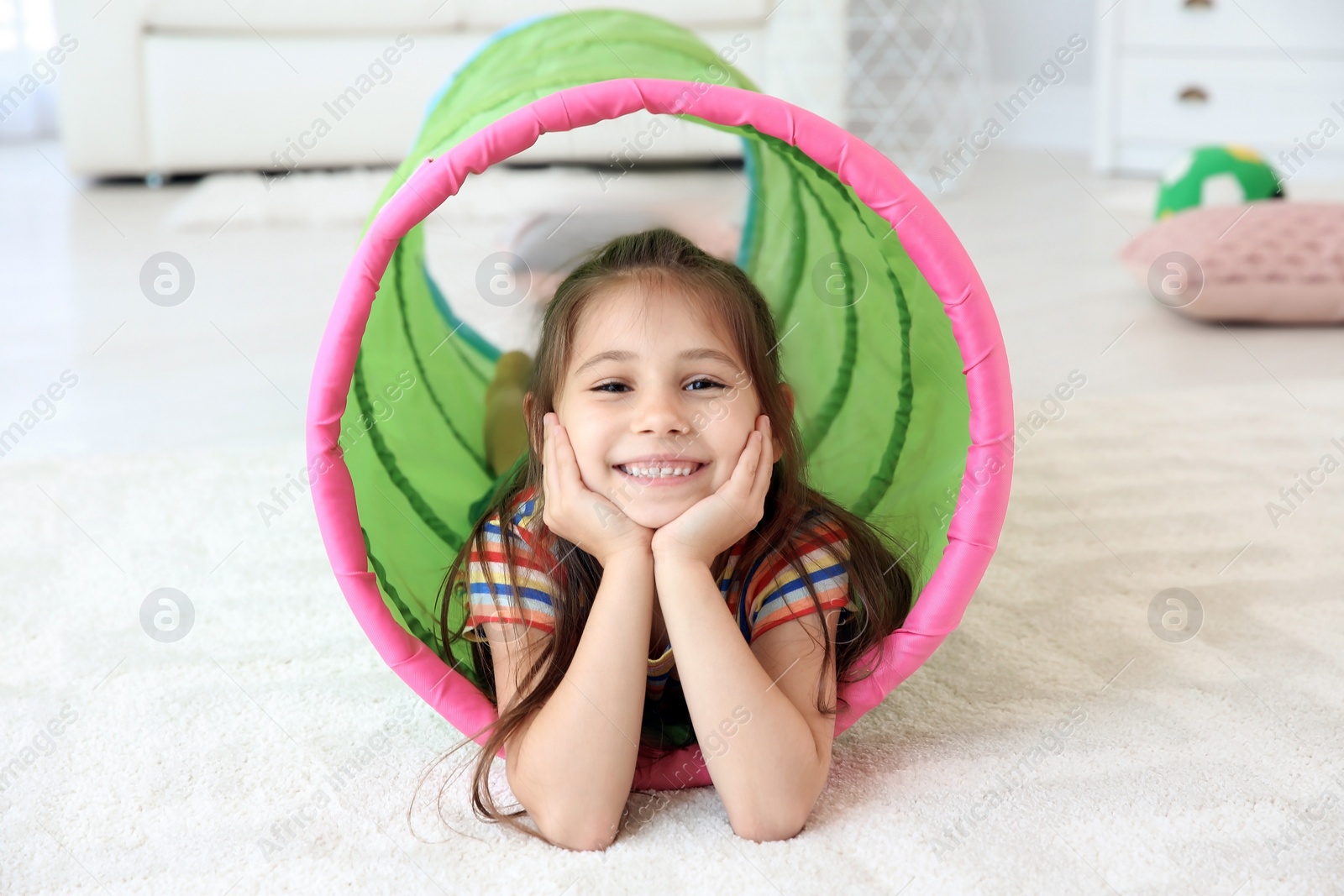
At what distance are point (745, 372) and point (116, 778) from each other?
1.99 ft

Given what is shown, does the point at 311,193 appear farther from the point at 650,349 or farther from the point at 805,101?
the point at 650,349

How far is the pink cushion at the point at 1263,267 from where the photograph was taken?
2229mm

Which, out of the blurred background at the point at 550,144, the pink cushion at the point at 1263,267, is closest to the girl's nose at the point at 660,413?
the blurred background at the point at 550,144

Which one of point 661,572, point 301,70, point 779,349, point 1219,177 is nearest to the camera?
point 661,572

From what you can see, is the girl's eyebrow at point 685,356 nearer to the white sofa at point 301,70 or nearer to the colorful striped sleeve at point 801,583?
the colorful striped sleeve at point 801,583

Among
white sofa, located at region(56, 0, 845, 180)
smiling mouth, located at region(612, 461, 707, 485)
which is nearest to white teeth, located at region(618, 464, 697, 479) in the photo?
smiling mouth, located at region(612, 461, 707, 485)

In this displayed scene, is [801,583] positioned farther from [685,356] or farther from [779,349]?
[779,349]

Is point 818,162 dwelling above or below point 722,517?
above

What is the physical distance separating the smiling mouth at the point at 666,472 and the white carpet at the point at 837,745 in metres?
0.25

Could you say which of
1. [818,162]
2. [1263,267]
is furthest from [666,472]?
[1263,267]

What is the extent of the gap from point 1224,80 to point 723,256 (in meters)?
2.43

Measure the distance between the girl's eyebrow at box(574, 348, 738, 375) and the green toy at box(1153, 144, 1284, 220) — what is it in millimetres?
2109

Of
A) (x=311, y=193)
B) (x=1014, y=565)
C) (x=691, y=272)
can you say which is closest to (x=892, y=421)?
(x=1014, y=565)

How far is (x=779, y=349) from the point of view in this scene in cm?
119
